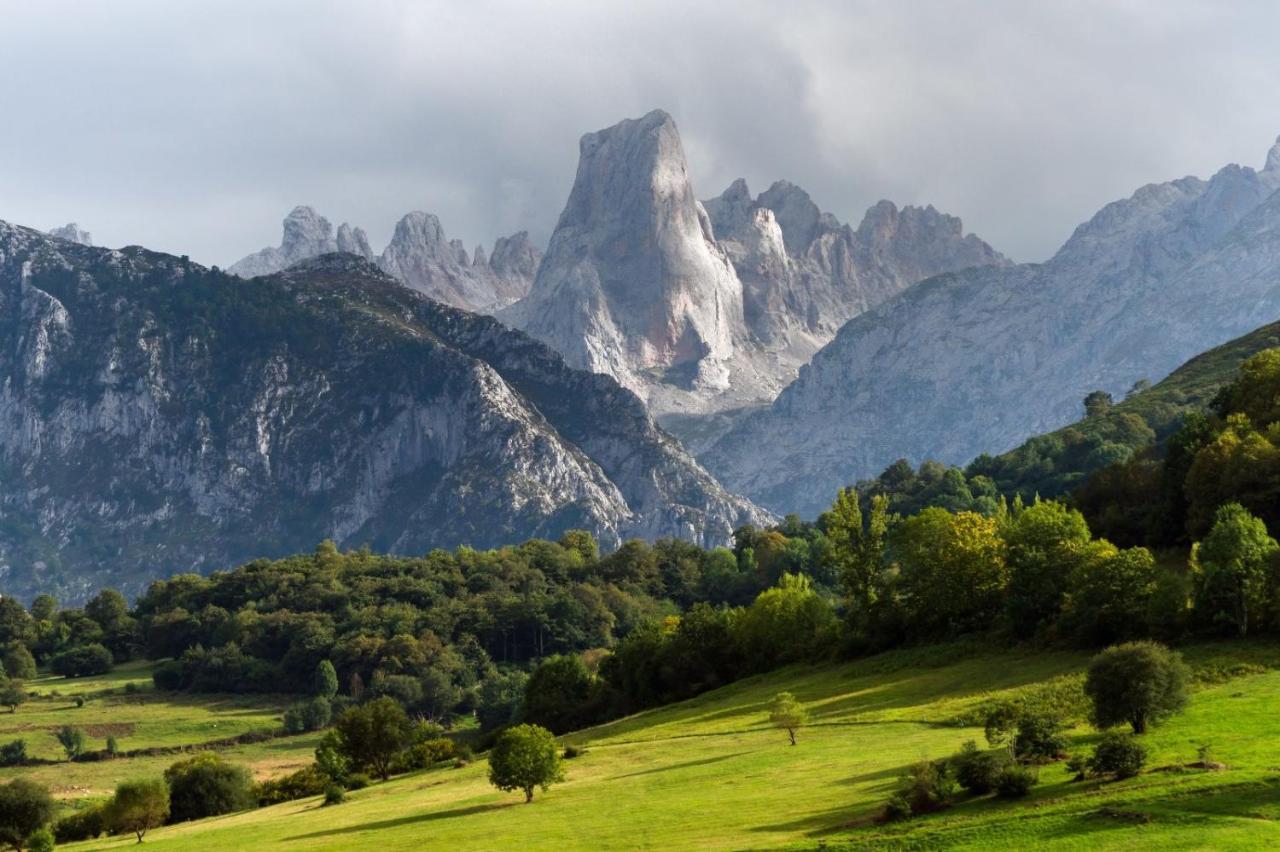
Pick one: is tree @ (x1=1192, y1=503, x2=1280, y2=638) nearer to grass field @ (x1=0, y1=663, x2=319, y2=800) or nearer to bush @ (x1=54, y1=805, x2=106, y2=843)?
bush @ (x1=54, y1=805, x2=106, y2=843)

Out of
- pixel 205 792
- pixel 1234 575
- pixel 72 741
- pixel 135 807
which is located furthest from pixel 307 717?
pixel 1234 575

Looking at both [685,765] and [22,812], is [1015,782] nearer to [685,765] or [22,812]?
[685,765]

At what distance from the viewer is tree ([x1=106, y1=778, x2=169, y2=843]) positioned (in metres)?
90.2

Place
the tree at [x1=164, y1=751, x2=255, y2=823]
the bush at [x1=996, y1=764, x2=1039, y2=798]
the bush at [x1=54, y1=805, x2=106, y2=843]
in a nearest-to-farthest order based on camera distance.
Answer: the bush at [x1=996, y1=764, x2=1039, y2=798] < the bush at [x1=54, y1=805, x2=106, y2=843] < the tree at [x1=164, y1=751, x2=255, y2=823]

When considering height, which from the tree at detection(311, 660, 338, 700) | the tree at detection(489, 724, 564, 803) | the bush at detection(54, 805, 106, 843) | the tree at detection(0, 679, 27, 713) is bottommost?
the bush at detection(54, 805, 106, 843)

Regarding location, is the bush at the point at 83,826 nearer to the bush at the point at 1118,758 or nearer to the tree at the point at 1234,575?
the bush at the point at 1118,758

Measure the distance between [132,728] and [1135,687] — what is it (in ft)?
470

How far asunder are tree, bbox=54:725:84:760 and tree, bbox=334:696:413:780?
63527 mm

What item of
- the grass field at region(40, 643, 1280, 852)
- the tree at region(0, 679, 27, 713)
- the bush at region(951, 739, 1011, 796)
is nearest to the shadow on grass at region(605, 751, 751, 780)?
the grass field at region(40, 643, 1280, 852)

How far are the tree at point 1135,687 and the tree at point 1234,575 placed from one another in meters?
23.3

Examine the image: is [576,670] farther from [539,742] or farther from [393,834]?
[393,834]

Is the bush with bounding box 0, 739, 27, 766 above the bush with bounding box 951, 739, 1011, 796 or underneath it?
above

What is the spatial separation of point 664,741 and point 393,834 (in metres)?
26.6

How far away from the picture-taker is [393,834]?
62.6m
